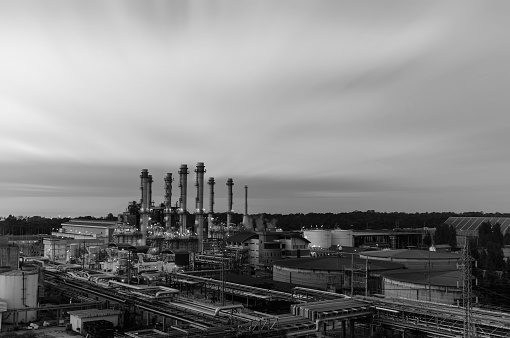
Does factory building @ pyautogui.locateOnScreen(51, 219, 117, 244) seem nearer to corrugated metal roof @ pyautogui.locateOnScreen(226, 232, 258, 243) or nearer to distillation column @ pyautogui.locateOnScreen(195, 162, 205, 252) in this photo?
distillation column @ pyautogui.locateOnScreen(195, 162, 205, 252)

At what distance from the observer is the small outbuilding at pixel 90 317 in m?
23.7

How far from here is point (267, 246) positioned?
195 ft

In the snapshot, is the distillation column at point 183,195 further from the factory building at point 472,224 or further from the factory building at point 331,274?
the factory building at point 472,224

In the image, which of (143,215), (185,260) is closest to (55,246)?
(143,215)

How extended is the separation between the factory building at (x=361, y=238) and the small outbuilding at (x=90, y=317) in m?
46.6

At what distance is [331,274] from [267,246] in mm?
19431

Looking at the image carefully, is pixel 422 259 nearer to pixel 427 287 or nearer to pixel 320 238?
pixel 427 287

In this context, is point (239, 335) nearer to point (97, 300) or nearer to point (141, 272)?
point (97, 300)

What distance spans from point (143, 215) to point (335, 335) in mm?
48240

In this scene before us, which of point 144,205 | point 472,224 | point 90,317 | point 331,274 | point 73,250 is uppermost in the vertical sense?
point 144,205

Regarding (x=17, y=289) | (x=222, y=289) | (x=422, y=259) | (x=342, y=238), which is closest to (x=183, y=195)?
(x=342, y=238)

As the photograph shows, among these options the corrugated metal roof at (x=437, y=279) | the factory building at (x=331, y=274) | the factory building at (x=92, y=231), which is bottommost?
the factory building at (x=331, y=274)

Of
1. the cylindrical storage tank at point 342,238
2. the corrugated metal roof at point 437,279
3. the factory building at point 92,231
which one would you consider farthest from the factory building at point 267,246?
the corrugated metal roof at point 437,279

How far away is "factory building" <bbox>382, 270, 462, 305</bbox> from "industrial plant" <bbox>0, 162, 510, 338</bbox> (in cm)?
8
